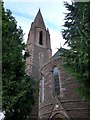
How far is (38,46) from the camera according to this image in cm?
4109

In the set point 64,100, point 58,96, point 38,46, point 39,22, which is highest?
point 39,22

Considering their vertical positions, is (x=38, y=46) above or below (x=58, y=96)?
above

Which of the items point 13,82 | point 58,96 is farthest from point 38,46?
point 13,82

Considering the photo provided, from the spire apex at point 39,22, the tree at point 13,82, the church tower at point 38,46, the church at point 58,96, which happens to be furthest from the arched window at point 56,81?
the spire apex at point 39,22

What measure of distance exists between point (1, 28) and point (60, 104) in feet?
32.5

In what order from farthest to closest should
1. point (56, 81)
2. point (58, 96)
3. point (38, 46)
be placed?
point (38, 46)
point (56, 81)
point (58, 96)

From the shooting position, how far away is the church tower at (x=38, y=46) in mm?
36844

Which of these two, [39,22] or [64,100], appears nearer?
[64,100]

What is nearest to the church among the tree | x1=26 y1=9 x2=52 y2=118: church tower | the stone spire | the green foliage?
the tree

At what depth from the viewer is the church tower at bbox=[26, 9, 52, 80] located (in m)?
36.8

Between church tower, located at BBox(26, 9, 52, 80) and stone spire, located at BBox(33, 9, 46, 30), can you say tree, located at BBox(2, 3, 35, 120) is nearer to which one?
church tower, located at BBox(26, 9, 52, 80)

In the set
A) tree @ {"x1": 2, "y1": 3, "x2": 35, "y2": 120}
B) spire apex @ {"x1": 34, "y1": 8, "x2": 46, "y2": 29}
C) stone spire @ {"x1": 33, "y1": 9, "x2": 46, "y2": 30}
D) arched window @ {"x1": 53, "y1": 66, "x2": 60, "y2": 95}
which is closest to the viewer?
tree @ {"x1": 2, "y1": 3, "x2": 35, "y2": 120}

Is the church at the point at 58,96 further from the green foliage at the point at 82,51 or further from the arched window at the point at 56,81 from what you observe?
the green foliage at the point at 82,51

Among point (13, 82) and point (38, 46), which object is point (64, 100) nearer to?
point (13, 82)
